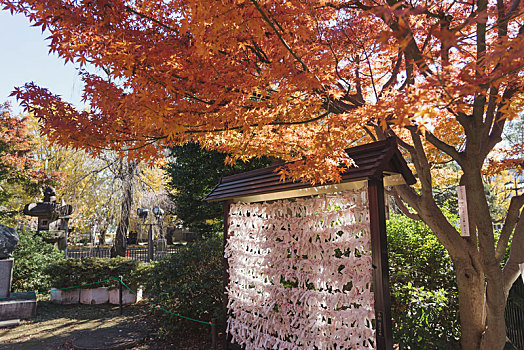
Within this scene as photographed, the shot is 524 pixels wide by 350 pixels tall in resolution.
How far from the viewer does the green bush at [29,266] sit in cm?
1020

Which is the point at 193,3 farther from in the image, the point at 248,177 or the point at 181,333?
the point at 181,333

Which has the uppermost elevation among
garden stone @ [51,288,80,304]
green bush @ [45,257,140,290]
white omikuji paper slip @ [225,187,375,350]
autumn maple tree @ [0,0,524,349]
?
autumn maple tree @ [0,0,524,349]

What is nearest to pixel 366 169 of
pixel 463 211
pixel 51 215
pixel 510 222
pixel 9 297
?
pixel 463 211

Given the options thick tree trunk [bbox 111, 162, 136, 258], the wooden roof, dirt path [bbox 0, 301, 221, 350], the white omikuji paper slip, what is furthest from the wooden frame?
thick tree trunk [bbox 111, 162, 136, 258]

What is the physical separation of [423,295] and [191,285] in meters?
4.15

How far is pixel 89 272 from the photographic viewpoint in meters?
9.59

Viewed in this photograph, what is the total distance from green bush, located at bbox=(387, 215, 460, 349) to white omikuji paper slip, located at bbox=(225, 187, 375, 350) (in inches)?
46.9

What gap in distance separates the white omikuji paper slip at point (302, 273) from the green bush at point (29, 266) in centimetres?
853

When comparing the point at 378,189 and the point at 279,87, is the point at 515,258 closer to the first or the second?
the point at 378,189

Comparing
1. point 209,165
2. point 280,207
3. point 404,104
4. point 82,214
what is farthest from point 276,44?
point 82,214

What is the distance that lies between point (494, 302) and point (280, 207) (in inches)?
118

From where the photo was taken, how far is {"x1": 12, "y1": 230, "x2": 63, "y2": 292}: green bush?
10203 mm

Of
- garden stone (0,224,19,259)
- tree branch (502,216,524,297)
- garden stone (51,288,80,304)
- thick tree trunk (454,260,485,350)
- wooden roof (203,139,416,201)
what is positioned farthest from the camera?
garden stone (51,288,80,304)

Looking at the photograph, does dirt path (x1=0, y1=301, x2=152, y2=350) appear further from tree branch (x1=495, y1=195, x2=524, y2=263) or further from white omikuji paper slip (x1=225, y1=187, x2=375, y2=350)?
tree branch (x1=495, y1=195, x2=524, y2=263)
